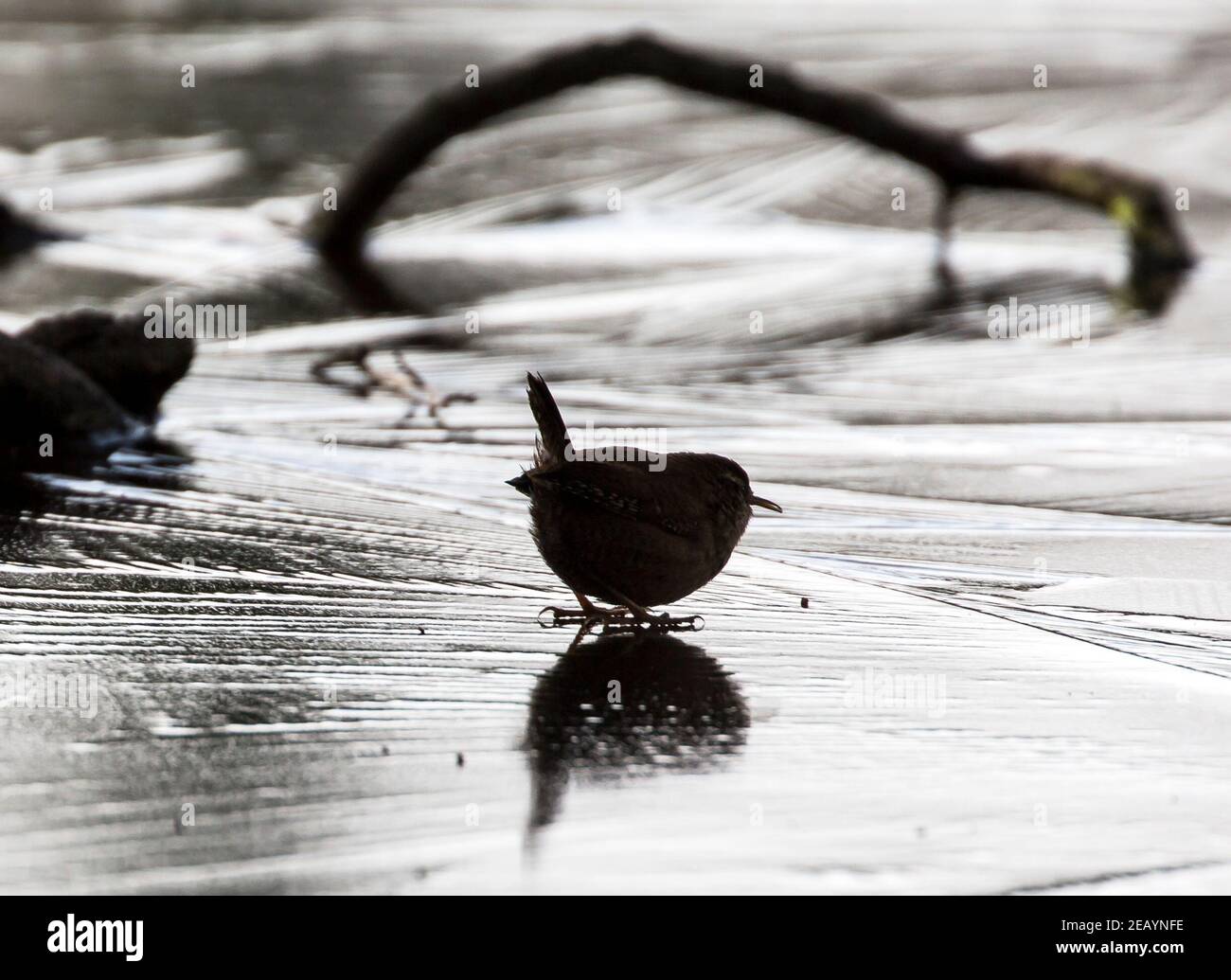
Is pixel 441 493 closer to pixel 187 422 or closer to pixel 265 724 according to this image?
pixel 187 422

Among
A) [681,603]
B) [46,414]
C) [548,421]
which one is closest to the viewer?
[548,421]

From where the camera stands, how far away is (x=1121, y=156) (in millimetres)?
12648

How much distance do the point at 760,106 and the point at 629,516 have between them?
667 cm

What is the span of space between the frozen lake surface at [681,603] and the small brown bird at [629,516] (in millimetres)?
189

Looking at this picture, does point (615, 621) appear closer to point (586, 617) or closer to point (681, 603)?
point (586, 617)

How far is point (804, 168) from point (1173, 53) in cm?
567

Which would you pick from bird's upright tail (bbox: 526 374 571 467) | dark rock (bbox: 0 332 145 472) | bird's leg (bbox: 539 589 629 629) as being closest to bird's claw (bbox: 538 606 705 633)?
bird's leg (bbox: 539 589 629 629)

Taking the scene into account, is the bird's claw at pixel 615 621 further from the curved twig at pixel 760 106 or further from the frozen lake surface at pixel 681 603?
the curved twig at pixel 760 106

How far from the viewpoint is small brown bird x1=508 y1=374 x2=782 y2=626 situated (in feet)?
12.9

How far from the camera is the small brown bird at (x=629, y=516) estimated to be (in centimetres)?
393

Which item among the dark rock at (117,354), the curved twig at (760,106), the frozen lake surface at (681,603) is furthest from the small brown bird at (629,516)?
the curved twig at (760,106)

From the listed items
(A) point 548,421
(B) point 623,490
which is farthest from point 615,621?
(A) point 548,421

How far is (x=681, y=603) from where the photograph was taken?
455 cm

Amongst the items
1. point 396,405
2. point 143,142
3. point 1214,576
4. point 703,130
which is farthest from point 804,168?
point 1214,576
